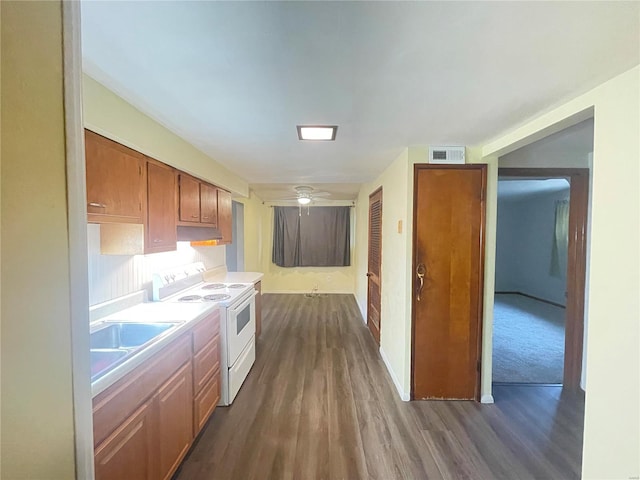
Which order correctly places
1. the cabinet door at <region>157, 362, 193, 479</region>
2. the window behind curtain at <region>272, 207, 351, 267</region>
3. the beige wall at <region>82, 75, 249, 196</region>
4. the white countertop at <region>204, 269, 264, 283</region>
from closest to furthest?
the beige wall at <region>82, 75, 249, 196</region> < the cabinet door at <region>157, 362, 193, 479</region> < the white countertop at <region>204, 269, 264, 283</region> < the window behind curtain at <region>272, 207, 351, 267</region>

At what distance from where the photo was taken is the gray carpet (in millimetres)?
2893

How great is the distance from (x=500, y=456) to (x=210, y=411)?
6.81 feet

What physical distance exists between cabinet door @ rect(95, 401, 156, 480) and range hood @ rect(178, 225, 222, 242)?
55.7 inches

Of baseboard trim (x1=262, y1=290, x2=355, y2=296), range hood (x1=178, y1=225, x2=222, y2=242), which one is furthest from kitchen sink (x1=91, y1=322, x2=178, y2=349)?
baseboard trim (x1=262, y1=290, x2=355, y2=296)

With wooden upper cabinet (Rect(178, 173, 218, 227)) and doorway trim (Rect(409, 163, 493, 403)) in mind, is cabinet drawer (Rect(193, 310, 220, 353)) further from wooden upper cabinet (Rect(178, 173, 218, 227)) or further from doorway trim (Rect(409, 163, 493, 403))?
doorway trim (Rect(409, 163, 493, 403))

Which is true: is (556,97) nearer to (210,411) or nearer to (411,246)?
(411,246)

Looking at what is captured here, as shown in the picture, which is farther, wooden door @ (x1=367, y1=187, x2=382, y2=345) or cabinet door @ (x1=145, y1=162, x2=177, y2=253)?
wooden door @ (x1=367, y1=187, x2=382, y2=345)

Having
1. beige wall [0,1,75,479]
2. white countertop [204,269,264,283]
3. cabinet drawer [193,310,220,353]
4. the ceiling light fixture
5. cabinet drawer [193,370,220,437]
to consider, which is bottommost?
cabinet drawer [193,370,220,437]

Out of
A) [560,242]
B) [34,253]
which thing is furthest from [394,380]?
[560,242]

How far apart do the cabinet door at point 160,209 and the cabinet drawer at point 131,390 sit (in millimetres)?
734

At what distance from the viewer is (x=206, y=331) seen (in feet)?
6.67

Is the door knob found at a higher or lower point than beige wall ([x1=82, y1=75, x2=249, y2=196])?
lower

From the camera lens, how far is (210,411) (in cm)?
209

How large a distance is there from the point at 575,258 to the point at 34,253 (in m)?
3.64
